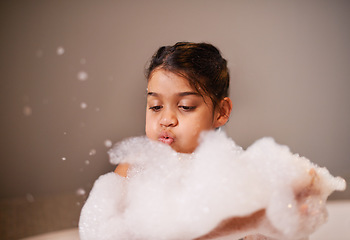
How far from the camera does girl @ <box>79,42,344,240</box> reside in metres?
Answer: 0.64

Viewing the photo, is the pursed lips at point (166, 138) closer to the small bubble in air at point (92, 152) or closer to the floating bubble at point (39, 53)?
the small bubble in air at point (92, 152)

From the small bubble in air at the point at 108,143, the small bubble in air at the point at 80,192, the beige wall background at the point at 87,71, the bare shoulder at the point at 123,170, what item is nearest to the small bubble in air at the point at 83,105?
the beige wall background at the point at 87,71

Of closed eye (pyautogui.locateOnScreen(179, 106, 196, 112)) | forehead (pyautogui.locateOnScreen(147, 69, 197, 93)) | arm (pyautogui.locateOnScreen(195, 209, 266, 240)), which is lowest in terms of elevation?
arm (pyautogui.locateOnScreen(195, 209, 266, 240))

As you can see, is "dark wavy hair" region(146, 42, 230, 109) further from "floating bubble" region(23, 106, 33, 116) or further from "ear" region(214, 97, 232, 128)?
"floating bubble" region(23, 106, 33, 116)

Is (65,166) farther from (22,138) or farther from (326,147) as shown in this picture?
(326,147)

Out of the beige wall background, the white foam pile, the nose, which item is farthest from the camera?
the beige wall background

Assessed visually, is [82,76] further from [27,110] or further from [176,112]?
[176,112]

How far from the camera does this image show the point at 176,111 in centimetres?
79

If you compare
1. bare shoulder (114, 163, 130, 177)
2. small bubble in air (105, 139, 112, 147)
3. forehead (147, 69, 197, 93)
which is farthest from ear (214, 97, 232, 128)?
small bubble in air (105, 139, 112, 147)

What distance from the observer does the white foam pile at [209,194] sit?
0.64 metres

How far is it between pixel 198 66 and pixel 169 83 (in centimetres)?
8

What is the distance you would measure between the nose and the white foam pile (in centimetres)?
6

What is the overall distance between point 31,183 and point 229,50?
2.67 feet

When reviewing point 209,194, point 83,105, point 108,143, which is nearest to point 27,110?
point 83,105
